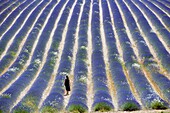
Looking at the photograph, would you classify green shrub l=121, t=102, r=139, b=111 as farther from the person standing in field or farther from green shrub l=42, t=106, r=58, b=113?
the person standing in field

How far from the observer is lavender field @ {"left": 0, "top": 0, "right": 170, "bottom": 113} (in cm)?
1952

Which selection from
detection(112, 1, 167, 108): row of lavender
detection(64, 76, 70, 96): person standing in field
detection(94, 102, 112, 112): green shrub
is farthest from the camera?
detection(64, 76, 70, 96): person standing in field

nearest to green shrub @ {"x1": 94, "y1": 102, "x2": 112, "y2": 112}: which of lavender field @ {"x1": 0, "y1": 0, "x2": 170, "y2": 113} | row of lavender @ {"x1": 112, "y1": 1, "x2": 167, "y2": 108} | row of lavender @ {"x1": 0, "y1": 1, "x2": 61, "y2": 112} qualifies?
lavender field @ {"x1": 0, "y1": 0, "x2": 170, "y2": 113}

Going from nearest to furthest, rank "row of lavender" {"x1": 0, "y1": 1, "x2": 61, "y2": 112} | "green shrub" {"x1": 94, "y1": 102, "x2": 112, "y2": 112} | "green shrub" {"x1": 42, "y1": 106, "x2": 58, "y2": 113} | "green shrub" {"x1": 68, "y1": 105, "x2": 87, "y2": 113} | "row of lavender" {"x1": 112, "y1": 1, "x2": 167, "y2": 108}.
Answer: "green shrub" {"x1": 68, "y1": 105, "x2": 87, "y2": 113} < "green shrub" {"x1": 42, "y1": 106, "x2": 58, "y2": 113} < "green shrub" {"x1": 94, "y1": 102, "x2": 112, "y2": 112} < "row of lavender" {"x1": 112, "y1": 1, "x2": 167, "y2": 108} < "row of lavender" {"x1": 0, "y1": 1, "x2": 61, "y2": 112}

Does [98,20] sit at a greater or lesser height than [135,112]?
lesser

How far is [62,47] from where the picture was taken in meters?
30.0

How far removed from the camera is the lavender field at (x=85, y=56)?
19.5m

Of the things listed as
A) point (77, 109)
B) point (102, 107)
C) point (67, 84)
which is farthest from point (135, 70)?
point (77, 109)

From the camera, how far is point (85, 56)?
2736 cm

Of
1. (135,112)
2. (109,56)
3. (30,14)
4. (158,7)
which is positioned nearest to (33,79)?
(109,56)

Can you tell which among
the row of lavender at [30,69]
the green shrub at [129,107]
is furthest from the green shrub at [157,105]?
the row of lavender at [30,69]

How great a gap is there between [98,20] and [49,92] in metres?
17.4

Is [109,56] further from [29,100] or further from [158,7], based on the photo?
[158,7]

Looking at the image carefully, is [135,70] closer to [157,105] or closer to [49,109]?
[157,105]
